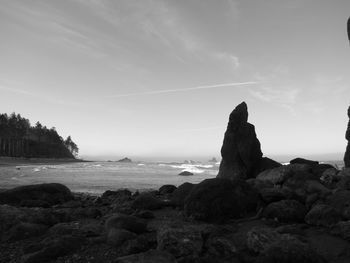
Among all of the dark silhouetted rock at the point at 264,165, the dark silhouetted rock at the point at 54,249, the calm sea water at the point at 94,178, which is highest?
the dark silhouetted rock at the point at 264,165

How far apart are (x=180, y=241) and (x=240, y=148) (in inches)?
728

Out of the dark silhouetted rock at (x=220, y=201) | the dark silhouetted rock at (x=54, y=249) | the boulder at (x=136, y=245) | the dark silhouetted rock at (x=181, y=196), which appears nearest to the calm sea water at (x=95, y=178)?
the dark silhouetted rock at (x=181, y=196)

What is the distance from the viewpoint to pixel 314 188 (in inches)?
555

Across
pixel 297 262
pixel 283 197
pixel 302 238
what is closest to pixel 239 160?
pixel 283 197

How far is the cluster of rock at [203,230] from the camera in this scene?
7.82 meters

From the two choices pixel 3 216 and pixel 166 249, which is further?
pixel 3 216

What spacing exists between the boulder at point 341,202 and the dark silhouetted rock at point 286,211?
0.86 meters

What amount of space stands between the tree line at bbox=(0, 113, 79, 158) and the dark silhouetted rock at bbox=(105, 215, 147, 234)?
12532 centimetres

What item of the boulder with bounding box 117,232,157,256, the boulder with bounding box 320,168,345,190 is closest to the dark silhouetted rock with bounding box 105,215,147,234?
the boulder with bounding box 117,232,157,256

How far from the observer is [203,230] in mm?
9047

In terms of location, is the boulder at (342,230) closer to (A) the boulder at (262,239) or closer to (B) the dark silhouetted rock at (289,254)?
(A) the boulder at (262,239)

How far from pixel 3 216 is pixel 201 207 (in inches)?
248

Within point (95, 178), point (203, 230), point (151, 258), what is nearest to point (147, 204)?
point (203, 230)

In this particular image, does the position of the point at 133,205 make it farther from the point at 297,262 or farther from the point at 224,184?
the point at 297,262
